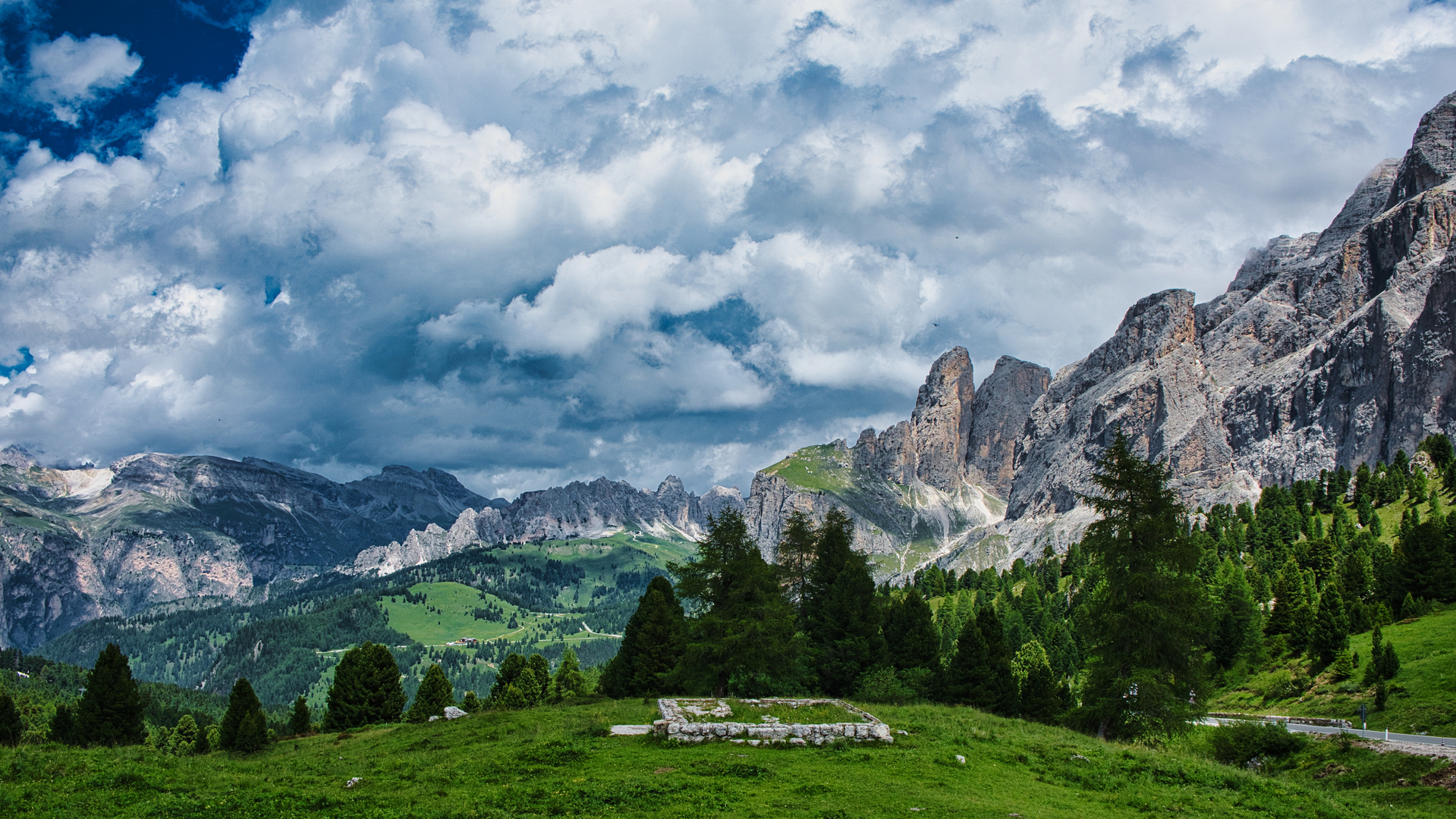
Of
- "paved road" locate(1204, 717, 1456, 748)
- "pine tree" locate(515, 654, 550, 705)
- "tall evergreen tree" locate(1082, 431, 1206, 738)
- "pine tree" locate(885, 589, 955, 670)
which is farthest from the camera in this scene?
"pine tree" locate(515, 654, 550, 705)

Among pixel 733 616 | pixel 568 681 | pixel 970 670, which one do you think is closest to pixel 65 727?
pixel 568 681

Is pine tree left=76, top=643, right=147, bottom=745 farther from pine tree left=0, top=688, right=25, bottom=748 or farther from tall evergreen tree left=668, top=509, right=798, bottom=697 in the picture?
tall evergreen tree left=668, top=509, right=798, bottom=697

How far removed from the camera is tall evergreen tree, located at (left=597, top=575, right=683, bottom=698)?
6162 centimetres

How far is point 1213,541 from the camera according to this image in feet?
445

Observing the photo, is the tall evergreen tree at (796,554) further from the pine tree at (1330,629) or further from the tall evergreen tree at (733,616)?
the pine tree at (1330,629)

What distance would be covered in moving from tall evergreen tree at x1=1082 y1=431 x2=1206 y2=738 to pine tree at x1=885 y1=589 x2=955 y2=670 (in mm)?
20062

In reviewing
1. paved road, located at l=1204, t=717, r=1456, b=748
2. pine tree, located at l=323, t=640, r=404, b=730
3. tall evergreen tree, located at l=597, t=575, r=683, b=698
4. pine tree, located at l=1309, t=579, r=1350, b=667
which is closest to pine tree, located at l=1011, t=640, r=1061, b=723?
paved road, located at l=1204, t=717, r=1456, b=748

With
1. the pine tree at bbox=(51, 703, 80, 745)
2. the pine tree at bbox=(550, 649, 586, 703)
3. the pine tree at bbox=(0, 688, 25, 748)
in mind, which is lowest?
the pine tree at bbox=(550, 649, 586, 703)

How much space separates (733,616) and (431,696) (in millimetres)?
43222

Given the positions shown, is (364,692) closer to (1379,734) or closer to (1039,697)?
(1039,697)

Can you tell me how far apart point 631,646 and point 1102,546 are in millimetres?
40105

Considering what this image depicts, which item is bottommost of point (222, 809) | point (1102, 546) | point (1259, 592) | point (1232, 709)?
point (1232, 709)

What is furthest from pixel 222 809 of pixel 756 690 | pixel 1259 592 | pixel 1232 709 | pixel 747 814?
pixel 1259 592

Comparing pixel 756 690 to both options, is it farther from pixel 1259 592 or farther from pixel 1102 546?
pixel 1259 592
